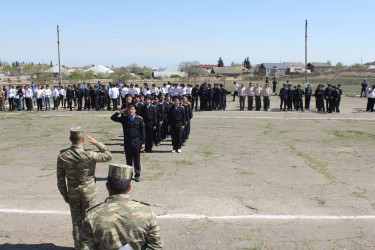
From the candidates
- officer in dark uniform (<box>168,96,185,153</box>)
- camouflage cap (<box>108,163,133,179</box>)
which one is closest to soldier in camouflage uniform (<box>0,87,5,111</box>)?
officer in dark uniform (<box>168,96,185,153</box>)

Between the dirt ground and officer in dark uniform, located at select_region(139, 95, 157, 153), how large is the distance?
0.52 m

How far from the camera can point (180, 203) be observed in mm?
7527

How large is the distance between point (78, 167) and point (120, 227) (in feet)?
7.96

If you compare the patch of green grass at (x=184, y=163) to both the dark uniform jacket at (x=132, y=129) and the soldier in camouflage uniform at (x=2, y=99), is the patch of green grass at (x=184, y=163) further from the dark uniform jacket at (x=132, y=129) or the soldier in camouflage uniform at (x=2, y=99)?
the soldier in camouflage uniform at (x=2, y=99)

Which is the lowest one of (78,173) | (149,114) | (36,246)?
(36,246)

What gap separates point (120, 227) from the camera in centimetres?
308

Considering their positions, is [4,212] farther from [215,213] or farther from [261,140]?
[261,140]

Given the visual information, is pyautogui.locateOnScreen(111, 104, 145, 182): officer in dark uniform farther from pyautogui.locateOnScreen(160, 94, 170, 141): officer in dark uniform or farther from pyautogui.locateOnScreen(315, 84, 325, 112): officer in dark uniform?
pyautogui.locateOnScreen(315, 84, 325, 112): officer in dark uniform

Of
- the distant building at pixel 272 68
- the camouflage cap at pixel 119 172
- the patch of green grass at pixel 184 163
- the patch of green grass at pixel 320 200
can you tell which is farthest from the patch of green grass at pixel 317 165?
the distant building at pixel 272 68

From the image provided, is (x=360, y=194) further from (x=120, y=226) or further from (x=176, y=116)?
(x=120, y=226)

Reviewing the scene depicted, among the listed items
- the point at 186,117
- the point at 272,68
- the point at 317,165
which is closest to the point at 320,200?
the point at 317,165

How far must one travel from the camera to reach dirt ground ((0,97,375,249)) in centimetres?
600

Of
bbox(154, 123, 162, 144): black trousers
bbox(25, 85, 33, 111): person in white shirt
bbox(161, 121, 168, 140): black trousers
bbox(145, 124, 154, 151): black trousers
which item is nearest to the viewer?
bbox(145, 124, 154, 151): black trousers

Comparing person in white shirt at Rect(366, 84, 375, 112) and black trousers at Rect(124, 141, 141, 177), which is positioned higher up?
person in white shirt at Rect(366, 84, 375, 112)
